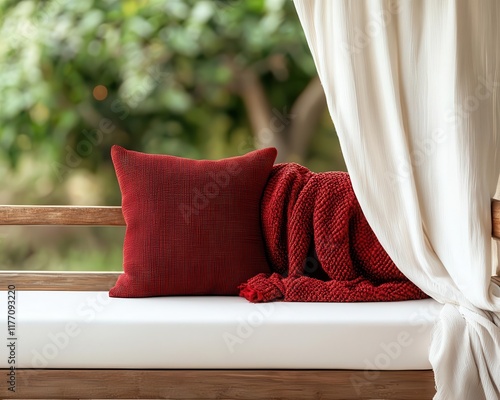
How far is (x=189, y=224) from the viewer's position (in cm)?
247

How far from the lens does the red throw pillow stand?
7.97 feet

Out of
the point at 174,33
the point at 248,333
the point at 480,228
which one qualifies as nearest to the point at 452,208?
the point at 480,228

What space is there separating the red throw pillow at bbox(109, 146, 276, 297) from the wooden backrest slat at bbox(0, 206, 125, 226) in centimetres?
28

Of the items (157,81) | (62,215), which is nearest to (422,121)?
(62,215)

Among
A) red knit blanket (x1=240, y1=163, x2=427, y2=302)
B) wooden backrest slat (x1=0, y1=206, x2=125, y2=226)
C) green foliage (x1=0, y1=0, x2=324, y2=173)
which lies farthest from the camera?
green foliage (x1=0, y1=0, x2=324, y2=173)

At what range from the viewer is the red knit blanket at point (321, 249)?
2.41 metres

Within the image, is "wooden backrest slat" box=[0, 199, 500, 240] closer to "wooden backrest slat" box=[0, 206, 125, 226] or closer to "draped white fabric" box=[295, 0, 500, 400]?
"wooden backrest slat" box=[0, 206, 125, 226]

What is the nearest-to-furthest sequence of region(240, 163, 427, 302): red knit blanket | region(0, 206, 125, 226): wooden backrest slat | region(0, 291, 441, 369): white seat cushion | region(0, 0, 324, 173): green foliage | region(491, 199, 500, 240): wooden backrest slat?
1. region(0, 291, 441, 369): white seat cushion
2. region(491, 199, 500, 240): wooden backrest slat
3. region(240, 163, 427, 302): red knit blanket
4. region(0, 206, 125, 226): wooden backrest slat
5. region(0, 0, 324, 173): green foliage

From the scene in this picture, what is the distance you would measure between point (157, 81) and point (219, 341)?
2092 millimetres

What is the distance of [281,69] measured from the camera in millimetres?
4066

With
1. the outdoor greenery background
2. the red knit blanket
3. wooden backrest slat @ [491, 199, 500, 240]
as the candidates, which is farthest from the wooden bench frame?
the outdoor greenery background

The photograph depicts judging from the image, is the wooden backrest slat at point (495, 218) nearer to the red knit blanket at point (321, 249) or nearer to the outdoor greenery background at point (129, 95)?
the red knit blanket at point (321, 249)

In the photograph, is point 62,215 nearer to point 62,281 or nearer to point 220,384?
point 62,281

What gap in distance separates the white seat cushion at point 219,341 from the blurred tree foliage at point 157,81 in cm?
173
